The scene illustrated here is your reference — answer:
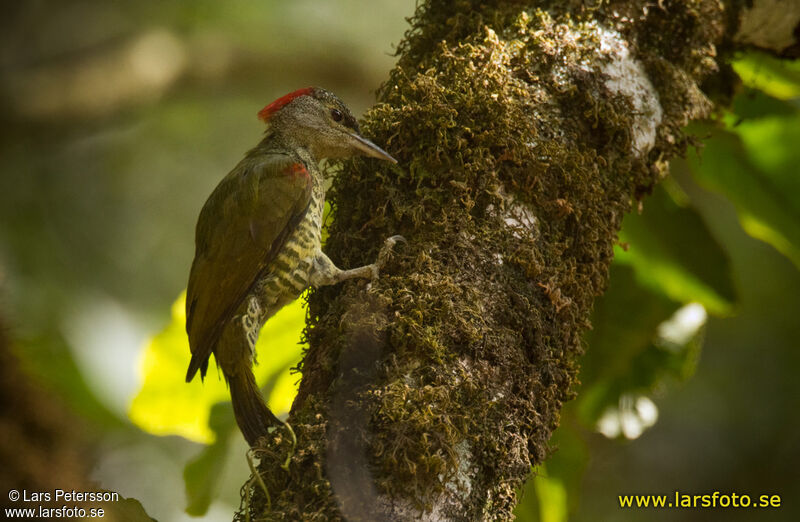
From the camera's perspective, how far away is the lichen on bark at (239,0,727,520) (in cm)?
177

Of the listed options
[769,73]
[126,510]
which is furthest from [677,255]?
[126,510]

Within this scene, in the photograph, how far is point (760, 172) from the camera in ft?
11.9

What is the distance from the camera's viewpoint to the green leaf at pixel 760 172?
3.55 meters

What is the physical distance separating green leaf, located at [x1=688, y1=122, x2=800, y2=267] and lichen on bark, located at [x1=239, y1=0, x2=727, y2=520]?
797 mm

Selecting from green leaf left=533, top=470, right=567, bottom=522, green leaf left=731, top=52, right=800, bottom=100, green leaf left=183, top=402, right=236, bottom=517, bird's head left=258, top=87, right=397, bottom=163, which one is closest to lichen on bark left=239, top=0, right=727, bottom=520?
bird's head left=258, top=87, right=397, bottom=163

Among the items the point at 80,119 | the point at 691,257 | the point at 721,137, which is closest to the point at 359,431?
the point at 691,257

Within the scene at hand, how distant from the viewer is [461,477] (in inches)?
70.2

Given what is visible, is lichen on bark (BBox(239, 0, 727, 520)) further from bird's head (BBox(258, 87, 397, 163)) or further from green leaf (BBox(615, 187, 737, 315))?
green leaf (BBox(615, 187, 737, 315))

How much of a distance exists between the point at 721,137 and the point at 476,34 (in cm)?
165

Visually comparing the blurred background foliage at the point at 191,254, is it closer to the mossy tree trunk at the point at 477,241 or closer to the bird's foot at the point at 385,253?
the mossy tree trunk at the point at 477,241

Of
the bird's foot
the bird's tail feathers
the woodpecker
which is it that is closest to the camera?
the bird's foot

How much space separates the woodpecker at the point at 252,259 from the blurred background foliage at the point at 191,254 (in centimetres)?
50

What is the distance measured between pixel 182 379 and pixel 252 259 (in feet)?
2.97

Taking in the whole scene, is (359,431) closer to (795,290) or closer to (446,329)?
(446,329)
